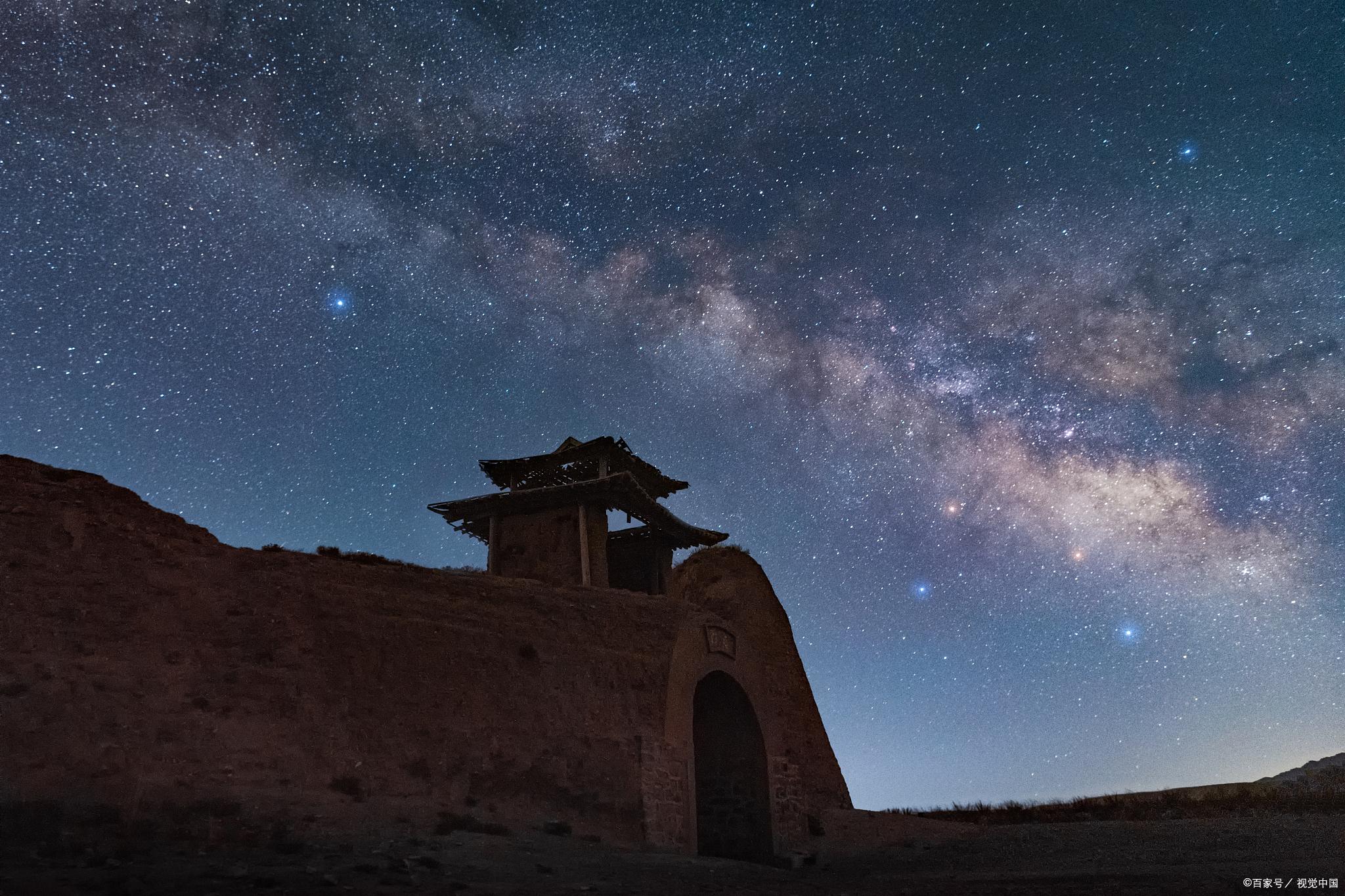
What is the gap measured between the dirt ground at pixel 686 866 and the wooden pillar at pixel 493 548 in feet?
43.7

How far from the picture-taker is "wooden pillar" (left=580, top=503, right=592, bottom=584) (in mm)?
22797

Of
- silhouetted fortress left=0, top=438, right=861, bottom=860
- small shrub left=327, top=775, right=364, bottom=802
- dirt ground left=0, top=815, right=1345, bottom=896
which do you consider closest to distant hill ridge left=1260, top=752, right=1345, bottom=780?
dirt ground left=0, top=815, right=1345, bottom=896

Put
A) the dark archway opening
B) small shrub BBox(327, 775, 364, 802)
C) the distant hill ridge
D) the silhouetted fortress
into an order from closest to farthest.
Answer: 1. the silhouetted fortress
2. small shrub BBox(327, 775, 364, 802)
3. the dark archway opening
4. the distant hill ridge

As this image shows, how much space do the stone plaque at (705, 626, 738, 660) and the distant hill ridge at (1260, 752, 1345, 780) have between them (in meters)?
30.1

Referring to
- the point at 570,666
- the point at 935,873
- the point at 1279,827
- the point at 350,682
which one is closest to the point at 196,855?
the point at 350,682

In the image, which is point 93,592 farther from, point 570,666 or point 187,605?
point 570,666

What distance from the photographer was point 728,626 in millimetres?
13969

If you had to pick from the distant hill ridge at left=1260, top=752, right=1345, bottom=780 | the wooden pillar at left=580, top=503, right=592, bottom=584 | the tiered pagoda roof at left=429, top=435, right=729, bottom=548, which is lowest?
the distant hill ridge at left=1260, top=752, right=1345, bottom=780

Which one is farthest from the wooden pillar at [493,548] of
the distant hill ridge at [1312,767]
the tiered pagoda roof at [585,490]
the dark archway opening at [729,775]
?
the distant hill ridge at [1312,767]

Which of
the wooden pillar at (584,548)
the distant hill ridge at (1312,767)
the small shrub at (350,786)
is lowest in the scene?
the distant hill ridge at (1312,767)

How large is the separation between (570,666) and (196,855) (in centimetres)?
524

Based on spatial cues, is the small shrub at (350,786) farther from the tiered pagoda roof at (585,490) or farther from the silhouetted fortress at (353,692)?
the tiered pagoda roof at (585,490)

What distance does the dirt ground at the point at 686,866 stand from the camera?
599cm

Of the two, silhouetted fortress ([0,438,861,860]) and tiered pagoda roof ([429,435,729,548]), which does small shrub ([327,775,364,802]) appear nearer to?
silhouetted fortress ([0,438,861,860])
